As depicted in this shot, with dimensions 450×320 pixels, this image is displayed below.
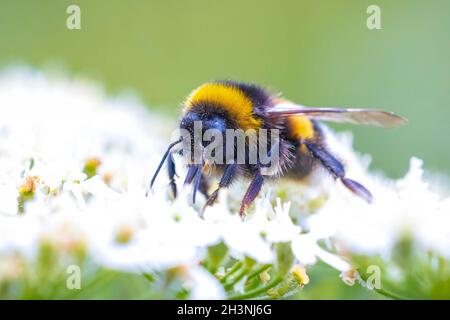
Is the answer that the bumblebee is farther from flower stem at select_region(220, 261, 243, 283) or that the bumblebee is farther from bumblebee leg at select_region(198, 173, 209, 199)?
flower stem at select_region(220, 261, 243, 283)

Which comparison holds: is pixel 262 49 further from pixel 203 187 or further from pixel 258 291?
pixel 258 291

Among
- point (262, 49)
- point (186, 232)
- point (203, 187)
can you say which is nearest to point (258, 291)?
point (186, 232)

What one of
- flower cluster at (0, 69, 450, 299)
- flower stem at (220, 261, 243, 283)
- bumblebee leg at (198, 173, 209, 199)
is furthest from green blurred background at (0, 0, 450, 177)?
flower stem at (220, 261, 243, 283)

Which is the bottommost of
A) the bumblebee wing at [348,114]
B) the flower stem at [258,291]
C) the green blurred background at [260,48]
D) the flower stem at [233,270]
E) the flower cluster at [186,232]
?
the flower stem at [258,291]

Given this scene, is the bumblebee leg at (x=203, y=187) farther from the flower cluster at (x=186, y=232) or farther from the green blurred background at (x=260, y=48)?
the green blurred background at (x=260, y=48)

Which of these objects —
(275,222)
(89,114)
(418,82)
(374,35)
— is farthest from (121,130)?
(374,35)

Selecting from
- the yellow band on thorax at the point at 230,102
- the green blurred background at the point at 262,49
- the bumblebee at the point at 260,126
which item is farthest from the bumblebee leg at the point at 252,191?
the green blurred background at the point at 262,49
